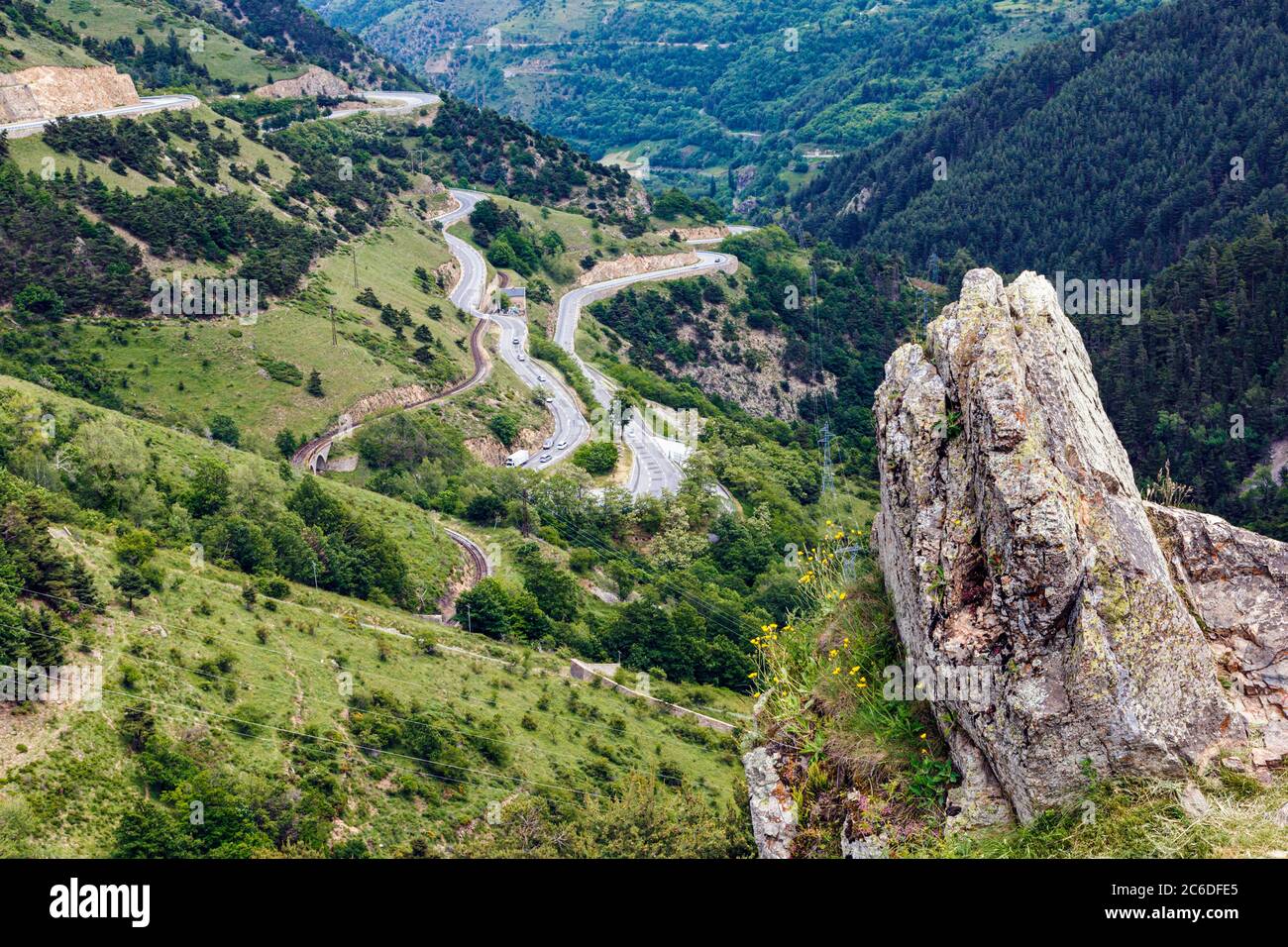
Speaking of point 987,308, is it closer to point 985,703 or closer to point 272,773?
point 985,703

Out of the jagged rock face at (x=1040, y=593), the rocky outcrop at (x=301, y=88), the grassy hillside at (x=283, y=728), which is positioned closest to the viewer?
the jagged rock face at (x=1040, y=593)

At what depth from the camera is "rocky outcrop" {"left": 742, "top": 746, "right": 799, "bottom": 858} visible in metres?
16.8

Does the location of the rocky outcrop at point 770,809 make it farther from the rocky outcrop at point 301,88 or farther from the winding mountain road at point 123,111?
the rocky outcrop at point 301,88

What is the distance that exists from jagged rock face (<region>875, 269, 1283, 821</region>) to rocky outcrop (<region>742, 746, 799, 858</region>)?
9.32ft

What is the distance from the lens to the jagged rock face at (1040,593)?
556 inches

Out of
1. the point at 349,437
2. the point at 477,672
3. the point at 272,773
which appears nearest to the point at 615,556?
the point at 349,437

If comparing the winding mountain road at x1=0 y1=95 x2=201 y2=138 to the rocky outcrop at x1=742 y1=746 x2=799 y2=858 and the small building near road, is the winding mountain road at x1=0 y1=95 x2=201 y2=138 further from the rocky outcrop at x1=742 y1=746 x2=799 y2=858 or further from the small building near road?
the rocky outcrop at x1=742 y1=746 x2=799 y2=858

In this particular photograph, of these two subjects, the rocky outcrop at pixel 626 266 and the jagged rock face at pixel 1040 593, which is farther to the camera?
the rocky outcrop at pixel 626 266

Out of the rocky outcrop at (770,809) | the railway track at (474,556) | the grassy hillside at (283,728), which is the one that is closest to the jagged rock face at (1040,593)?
the rocky outcrop at (770,809)

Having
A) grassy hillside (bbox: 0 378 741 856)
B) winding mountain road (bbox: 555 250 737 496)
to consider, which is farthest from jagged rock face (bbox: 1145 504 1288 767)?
winding mountain road (bbox: 555 250 737 496)

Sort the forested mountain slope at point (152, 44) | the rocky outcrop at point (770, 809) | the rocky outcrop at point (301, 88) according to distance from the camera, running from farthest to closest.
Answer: the rocky outcrop at point (301, 88)
the forested mountain slope at point (152, 44)
the rocky outcrop at point (770, 809)

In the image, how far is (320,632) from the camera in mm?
53344

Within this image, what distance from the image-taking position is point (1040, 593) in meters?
14.2

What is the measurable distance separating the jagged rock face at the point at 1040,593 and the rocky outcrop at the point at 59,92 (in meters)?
121
